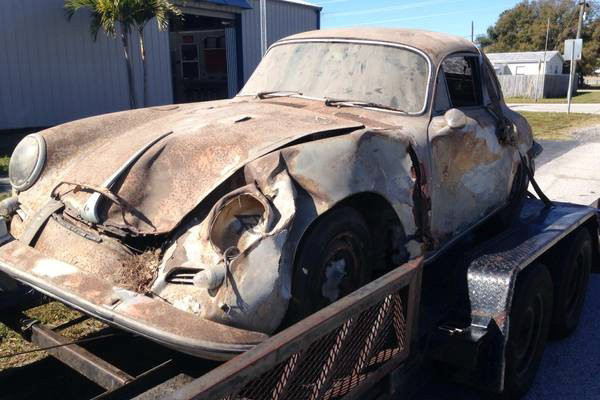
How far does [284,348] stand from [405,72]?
96.5 inches

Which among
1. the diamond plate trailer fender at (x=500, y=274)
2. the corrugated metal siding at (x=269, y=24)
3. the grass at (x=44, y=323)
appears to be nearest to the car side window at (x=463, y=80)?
the diamond plate trailer fender at (x=500, y=274)

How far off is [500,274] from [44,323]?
10.3ft

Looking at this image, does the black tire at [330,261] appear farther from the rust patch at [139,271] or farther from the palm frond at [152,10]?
the palm frond at [152,10]

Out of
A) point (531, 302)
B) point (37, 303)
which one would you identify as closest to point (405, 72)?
point (531, 302)

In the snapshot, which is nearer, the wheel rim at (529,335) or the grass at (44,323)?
the wheel rim at (529,335)

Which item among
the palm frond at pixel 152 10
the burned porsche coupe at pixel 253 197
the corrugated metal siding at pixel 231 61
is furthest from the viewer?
the corrugated metal siding at pixel 231 61

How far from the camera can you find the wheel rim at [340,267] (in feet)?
8.87

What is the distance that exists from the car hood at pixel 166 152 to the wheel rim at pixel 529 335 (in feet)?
4.96

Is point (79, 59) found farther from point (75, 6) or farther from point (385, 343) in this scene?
point (385, 343)

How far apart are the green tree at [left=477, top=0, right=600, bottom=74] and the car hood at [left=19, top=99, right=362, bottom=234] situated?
6063cm

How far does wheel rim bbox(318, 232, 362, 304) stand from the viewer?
270 centimetres

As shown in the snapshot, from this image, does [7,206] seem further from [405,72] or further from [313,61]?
[405,72]

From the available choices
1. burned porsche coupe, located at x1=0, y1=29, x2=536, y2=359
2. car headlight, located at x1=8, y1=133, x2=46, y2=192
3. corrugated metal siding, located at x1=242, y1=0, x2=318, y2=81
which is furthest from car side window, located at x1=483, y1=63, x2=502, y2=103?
corrugated metal siding, located at x1=242, y1=0, x2=318, y2=81

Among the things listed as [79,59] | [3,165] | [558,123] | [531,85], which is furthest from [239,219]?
[531,85]
